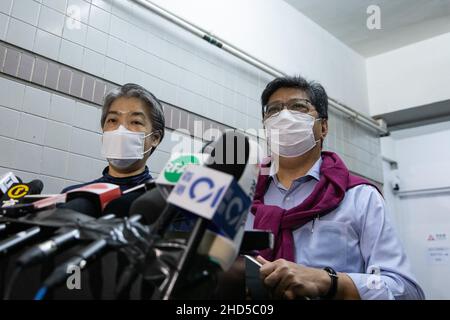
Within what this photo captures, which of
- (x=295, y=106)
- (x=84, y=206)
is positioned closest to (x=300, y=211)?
(x=295, y=106)

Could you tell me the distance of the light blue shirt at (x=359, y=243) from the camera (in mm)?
1037

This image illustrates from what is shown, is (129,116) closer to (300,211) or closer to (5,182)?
(5,182)

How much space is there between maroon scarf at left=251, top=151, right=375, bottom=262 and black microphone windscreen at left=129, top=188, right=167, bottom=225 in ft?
2.19

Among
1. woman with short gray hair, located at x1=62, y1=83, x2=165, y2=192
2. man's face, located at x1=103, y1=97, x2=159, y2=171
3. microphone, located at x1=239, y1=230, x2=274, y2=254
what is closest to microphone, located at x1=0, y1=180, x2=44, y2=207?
woman with short gray hair, located at x1=62, y1=83, x2=165, y2=192

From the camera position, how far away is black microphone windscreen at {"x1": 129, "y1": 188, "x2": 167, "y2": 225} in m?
0.57

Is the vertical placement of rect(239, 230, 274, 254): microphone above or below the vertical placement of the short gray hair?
below

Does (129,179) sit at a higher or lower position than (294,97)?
lower

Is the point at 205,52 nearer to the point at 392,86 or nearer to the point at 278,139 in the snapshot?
the point at 278,139

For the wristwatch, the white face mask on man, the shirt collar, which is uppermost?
the white face mask on man

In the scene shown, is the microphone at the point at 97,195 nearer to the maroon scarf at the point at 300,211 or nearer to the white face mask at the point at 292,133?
the maroon scarf at the point at 300,211

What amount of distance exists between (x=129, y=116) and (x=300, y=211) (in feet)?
2.21

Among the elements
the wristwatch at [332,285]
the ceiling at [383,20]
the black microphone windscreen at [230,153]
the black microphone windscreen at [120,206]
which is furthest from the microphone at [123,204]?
the ceiling at [383,20]

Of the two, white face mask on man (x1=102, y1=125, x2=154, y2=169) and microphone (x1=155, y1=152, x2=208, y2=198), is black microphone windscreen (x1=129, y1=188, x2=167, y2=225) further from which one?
white face mask on man (x1=102, y1=125, x2=154, y2=169)

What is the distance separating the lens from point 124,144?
4.38 ft
